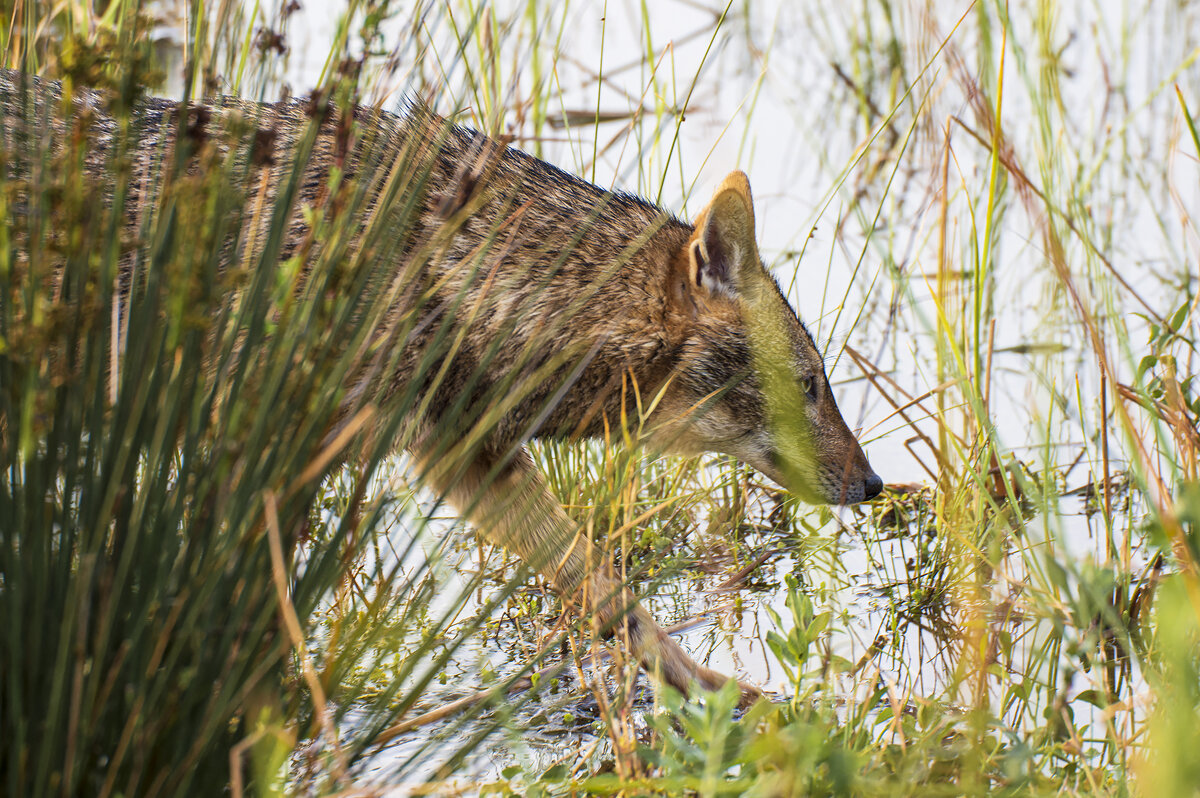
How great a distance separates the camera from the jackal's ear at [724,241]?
364cm

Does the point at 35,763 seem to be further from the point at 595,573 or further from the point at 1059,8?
the point at 1059,8

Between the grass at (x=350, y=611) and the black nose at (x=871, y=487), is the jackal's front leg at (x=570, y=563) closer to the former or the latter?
the grass at (x=350, y=611)

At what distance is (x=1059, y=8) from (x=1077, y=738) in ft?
14.0

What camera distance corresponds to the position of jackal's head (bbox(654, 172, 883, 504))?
3.81m

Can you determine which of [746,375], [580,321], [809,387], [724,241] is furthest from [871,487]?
[580,321]

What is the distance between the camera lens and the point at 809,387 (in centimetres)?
420

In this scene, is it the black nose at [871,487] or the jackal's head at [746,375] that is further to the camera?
the black nose at [871,487]

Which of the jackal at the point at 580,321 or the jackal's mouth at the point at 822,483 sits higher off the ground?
the jackal at the point at 580,321

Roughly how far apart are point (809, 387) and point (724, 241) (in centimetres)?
67

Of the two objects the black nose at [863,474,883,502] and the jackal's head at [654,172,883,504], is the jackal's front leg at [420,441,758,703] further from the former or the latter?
the black nose at [863,474,883,502]

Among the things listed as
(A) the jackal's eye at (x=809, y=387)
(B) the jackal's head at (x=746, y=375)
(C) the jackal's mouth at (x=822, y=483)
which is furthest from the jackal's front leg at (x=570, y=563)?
(A) the jackal's eye at (x=809, y=387)

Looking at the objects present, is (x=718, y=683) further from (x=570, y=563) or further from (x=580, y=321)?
(x=580, y=321)

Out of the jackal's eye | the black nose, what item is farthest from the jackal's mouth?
the jackal's eye

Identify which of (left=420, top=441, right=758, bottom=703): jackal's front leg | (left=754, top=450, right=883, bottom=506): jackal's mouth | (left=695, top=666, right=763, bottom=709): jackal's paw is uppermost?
(left=754, top=450, right=883, bottom=506): jackal's mouth
